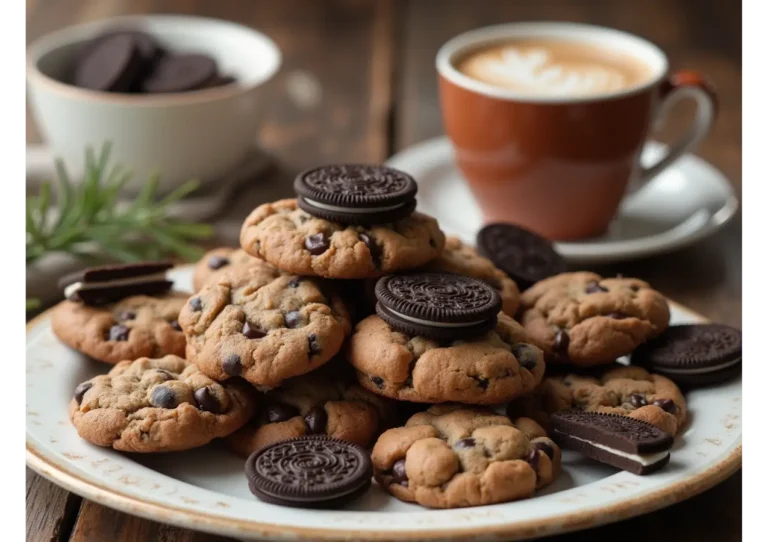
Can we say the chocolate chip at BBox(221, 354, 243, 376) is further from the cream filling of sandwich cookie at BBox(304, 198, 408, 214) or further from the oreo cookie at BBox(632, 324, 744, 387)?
the oreo cookie at BBox(632, 324, 744, 387)

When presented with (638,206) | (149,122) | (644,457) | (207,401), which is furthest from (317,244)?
(638,206)

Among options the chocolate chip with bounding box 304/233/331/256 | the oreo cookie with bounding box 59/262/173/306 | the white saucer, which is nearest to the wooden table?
the white saucer

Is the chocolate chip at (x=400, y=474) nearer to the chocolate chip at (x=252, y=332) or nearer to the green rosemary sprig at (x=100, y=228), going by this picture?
the chocolate chip at (x=252, y=332)

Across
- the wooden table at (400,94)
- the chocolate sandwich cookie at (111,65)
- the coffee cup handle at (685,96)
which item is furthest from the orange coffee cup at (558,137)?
the chocolate sandwich cookie at (111,65)

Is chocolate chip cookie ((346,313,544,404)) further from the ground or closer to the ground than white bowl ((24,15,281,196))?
further from the ground

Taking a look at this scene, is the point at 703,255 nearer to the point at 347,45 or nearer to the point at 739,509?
the point at 739,509

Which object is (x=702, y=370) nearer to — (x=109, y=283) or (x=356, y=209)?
(x=356, y=209)
